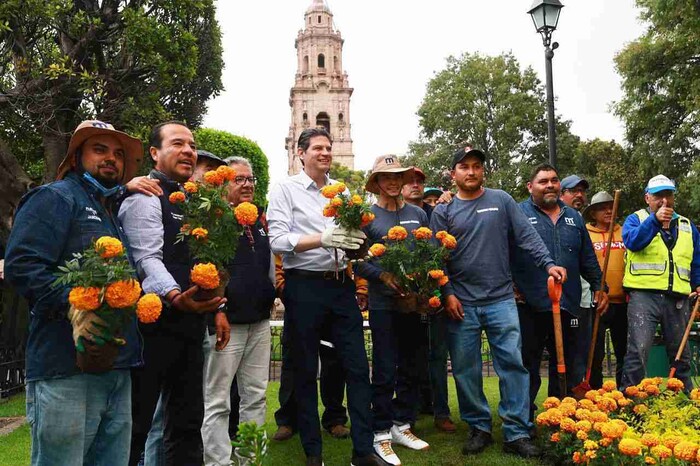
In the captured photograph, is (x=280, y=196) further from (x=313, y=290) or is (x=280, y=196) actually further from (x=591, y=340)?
(x=591, y=340)

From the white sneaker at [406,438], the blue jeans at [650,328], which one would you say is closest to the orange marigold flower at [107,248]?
the white sneaker at [406,438]

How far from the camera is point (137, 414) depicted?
11.2 feet

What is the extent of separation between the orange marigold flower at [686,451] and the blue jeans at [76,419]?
9.56 ft

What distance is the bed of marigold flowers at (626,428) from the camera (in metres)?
3.44

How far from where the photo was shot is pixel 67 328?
273 cm

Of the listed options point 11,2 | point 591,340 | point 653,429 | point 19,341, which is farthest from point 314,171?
point 11,2

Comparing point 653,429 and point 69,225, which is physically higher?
point 69,225

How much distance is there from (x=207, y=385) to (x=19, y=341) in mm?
5786

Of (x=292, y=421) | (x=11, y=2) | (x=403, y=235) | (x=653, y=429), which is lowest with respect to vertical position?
(x=292, y=421)

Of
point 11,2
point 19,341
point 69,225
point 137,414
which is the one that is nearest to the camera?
point 69,225

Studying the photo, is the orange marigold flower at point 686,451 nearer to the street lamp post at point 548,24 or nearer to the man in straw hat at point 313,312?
the man in straw hat at point 313,312

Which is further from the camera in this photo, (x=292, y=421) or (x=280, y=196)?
(x=292, y=421)

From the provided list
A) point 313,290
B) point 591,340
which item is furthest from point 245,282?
point 591,340

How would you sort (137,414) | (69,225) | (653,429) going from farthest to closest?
(653,429), (137,414), (69,225)
